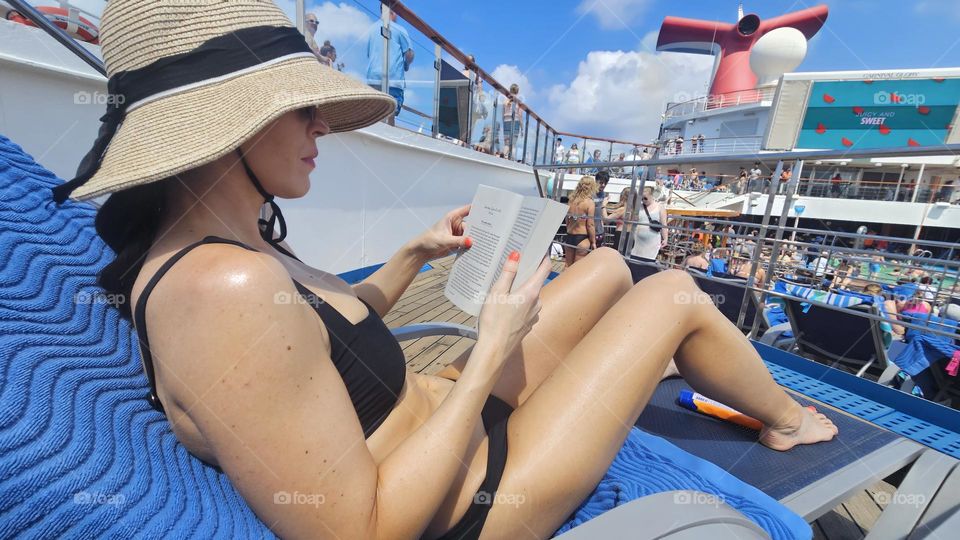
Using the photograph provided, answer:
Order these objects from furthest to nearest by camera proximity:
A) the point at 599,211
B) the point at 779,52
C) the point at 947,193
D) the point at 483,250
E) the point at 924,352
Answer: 1. the point at 779,52
2. the point at 947,193
3. the point at 599,211
4. the point at 924,352
5. the point at 483,250

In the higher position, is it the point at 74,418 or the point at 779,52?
the point at 779,52

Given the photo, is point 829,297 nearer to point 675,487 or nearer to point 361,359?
point 675,487

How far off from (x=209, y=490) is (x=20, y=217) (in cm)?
74

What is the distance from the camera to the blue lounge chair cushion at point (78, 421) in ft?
1.84

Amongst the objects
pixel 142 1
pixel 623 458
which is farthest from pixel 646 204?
pixel 142 1

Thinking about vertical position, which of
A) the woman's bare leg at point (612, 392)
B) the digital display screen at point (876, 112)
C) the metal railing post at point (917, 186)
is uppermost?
the digital display screen at point (876, 112)

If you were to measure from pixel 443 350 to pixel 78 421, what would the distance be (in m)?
2.51

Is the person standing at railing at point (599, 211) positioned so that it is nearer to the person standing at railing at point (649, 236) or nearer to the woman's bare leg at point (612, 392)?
the person standing at railing at point (649, 236)

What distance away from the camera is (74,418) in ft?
2.14

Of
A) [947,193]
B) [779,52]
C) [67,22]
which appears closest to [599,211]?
[67,22]

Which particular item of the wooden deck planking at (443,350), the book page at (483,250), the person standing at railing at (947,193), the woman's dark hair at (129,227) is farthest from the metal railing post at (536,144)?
the person standing at railing at (947,193)

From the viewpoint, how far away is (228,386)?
632mm

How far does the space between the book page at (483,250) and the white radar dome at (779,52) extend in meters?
29.4

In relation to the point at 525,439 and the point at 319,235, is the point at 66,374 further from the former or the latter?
the point at 319,235
